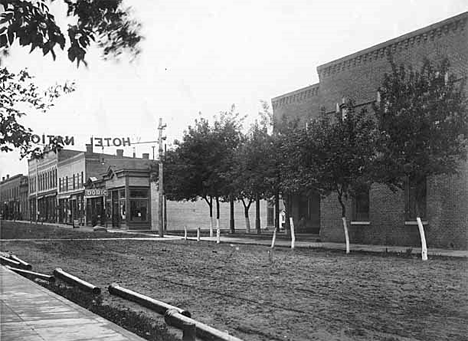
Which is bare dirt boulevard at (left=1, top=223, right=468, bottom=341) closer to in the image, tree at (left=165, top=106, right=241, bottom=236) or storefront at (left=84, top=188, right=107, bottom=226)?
tree at (left=165, top=106, right=241, bottom=236)

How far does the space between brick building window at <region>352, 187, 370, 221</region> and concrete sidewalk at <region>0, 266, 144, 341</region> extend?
18968 millimetres

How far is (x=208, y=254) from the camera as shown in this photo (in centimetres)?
2241

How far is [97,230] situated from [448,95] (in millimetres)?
31274

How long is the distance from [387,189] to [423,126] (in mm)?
6962

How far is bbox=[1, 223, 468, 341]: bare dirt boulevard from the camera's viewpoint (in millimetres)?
8289

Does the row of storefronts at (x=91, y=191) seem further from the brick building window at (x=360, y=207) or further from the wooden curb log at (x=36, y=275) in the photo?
the wooden curb log at (x=36, y=275)

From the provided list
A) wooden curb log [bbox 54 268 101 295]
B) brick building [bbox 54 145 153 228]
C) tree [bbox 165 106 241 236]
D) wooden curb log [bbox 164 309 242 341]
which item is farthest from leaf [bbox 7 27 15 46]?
brick building [bbox 54 145 153 228]

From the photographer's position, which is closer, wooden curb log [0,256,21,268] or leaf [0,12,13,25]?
leaf [0,12,13,25]

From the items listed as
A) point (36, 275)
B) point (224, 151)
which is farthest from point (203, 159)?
point (36, 275)

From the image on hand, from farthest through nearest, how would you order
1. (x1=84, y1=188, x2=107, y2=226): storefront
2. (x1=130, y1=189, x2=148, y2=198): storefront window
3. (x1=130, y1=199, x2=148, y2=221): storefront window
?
(x1=84, y1=188, x2=107, y2=226): storefront < (x1=130, y1=189, x2=148, y2=198): storefront window < (x1=130, y1=199, x2=148, y2=221): storefront window

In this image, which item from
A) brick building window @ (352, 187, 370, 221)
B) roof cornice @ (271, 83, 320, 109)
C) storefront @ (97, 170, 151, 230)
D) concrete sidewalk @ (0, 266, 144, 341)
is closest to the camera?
concrete sidewalk @ (0, 266, 144, 341)

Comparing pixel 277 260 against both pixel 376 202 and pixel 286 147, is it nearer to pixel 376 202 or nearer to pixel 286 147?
pixel 286 147

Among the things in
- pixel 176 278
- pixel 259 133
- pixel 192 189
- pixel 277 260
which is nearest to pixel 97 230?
pixel 192 189

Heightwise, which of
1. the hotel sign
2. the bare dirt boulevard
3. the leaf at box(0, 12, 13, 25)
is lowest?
the bare dirt boulevard
